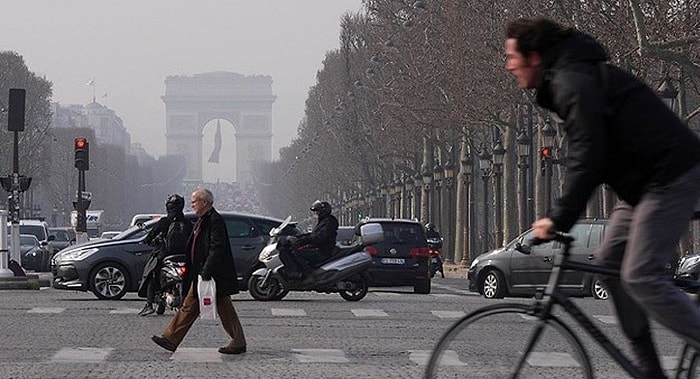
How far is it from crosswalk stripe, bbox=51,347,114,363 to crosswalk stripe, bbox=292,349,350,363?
5.12 feet

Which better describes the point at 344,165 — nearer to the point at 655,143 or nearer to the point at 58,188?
the point at 58,188

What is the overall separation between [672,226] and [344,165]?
95.2 metres

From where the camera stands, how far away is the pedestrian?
51.0 feet

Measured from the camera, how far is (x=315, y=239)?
2702 centimetres

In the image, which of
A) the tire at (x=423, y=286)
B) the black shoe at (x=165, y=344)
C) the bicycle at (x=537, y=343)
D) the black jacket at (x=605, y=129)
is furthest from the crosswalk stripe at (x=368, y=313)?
the black jacket at (x=605, y=129)

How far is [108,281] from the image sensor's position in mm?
27828

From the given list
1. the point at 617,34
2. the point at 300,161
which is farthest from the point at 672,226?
the point at 300,161

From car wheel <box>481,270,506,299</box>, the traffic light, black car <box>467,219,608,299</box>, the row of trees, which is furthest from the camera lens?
the traffic light

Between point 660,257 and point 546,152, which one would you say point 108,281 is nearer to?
point 546,152

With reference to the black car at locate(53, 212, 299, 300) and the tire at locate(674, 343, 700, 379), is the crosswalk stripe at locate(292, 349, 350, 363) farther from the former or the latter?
the black car at locate(53, 212, 299, 300)

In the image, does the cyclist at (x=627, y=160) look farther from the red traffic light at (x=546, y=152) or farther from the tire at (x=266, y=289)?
the red traffic light at (x=546, y=152)

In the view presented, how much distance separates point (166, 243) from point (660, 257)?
15.3 metres

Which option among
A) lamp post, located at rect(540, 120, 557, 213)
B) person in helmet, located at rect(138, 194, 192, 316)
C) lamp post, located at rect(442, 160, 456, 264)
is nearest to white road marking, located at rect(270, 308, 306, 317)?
person in helmet, located at rect(138, 194, 192, 316)

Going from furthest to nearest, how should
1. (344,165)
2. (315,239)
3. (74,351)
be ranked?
(344,165) → (315,239) → (74,351)
